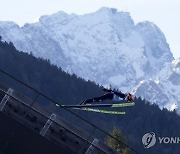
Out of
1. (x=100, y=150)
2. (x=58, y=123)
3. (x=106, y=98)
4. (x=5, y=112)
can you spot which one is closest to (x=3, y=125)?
(x=5, y=112)

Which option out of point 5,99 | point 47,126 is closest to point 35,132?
point 47,126

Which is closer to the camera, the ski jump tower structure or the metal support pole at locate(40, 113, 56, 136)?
the ski jump tower structure

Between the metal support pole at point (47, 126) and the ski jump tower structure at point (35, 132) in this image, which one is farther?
the metal support pole at point (47, 126)

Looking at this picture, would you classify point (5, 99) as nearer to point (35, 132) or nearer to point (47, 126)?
point (35, 132)

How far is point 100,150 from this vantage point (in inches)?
1152

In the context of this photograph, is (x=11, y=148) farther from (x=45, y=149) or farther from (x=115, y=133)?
(x=115, y=133)

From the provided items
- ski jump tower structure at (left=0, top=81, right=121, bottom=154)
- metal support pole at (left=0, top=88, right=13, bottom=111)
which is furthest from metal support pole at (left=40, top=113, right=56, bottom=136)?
metal support pole at (left=0, top=88, right=13, bottom=111)

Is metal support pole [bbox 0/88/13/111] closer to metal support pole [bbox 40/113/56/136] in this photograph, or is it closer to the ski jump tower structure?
the ski jump tower structure

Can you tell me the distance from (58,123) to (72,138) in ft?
3.48

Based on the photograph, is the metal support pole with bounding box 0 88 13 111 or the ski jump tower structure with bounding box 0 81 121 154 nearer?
the ski jump tower structure with bounding box 0 81 121 154

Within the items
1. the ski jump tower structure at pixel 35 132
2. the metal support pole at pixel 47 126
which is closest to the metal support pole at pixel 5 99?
the ski jump tower structure at pixel 35 132

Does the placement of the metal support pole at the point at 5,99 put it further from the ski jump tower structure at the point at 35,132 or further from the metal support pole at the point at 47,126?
the metal support pole at the point at 47,126

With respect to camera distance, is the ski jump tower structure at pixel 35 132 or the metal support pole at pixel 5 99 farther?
the metal support pole at pixel 5 99

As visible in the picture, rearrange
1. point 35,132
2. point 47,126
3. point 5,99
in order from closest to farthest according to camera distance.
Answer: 1. point 35,132
2. point 47,126
3. point 5,99
